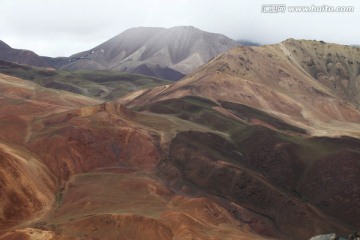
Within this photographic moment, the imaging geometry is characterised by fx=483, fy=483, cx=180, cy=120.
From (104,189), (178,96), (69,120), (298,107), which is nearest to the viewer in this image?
(104,189)

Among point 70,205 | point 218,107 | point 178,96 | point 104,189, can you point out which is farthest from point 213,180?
point 178,96

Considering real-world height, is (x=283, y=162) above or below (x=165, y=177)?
below

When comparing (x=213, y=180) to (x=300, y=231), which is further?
(x=213, y=180)

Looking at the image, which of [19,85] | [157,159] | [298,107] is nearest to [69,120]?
[157,159]

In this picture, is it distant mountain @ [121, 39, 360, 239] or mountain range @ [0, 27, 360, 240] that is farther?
distant mountain @ [121, 39, 360, 239]

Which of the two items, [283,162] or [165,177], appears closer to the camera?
[165,177]

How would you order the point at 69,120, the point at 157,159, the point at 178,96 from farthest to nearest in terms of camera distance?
the point at 178,96, the point at 69,120, the point at 157,159

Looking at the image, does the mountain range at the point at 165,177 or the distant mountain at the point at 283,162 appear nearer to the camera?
the mountain range at the point at 165,177

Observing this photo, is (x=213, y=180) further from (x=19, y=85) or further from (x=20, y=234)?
(x=19, y=85)

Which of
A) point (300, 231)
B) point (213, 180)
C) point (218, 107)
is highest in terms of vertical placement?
point (218, 107)

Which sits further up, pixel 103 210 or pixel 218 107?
pixel 218 107

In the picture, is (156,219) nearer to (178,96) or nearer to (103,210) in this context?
(103,210)
